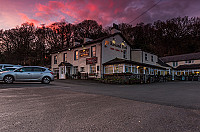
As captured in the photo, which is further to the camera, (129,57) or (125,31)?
(125,31)

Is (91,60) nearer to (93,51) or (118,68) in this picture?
(93,51)

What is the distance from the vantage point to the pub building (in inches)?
883

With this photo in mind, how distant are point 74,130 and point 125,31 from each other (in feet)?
162

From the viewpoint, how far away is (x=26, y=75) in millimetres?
13094

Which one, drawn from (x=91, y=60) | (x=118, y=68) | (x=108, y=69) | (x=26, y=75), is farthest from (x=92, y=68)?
(x=26, y=75)

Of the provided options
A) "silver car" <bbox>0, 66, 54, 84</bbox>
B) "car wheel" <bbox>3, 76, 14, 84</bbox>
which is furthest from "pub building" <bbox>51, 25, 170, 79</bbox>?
"car wheel" <bbox>3, 76, 14, 84</bbox>

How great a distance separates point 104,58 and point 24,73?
13137 mm

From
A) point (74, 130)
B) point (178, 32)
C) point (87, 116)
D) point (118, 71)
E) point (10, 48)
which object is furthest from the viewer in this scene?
point (178, 32)

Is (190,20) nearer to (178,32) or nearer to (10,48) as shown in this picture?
(178,32)

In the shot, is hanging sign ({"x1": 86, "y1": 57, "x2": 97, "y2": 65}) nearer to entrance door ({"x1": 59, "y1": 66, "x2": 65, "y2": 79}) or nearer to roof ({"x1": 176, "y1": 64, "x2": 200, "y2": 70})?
entrance door ({"x1": 59, "y1": 66, "x2": 65, "y2": 79})

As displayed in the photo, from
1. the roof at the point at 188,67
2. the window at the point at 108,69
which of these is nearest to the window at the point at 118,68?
the window at the point at 108,69

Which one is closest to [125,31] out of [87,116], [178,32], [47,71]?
[178,32]

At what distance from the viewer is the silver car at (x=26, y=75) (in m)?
12.8

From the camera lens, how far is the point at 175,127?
317 cm
